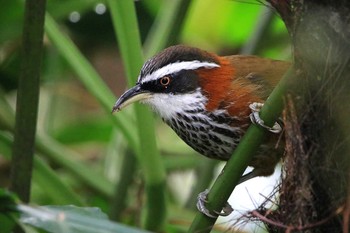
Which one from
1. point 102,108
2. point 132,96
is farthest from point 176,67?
point 102,108

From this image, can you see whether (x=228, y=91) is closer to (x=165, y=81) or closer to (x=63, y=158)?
(x=165, y=81)

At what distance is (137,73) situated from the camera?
11.9 feet

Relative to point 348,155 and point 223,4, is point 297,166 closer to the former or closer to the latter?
point 348,155

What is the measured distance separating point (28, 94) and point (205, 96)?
67cm

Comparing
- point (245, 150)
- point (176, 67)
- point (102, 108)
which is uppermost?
point (245, 150)

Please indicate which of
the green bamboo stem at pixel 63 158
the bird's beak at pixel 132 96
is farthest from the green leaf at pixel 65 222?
the green bamboo stem at pixel 63 158

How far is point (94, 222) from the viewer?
2.65 m

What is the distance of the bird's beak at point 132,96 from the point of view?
351 centimetres

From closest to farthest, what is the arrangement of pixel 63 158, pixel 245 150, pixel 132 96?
1. pixel 245 150
2. pixel 132 96
3. pixel 63 158

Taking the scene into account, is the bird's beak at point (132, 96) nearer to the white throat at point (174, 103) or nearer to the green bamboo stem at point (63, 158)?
the white throat at point (174, 103)

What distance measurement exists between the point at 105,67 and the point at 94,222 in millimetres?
3785

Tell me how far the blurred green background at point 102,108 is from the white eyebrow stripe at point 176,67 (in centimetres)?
39

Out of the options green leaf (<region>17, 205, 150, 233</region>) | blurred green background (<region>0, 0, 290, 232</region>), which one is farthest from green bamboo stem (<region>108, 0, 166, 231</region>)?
green leaf (<region>17, 205, 150, 233</region>)

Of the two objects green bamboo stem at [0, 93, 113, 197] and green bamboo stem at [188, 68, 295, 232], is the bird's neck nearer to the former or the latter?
green bamboo stem at [188, 68, 295, 232]
